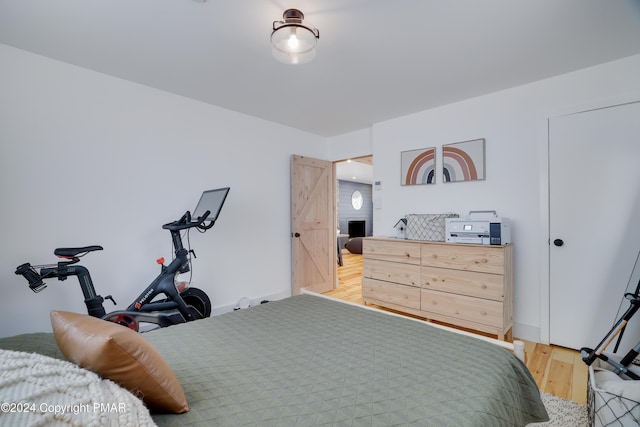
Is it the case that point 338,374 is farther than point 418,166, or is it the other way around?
point 418,166

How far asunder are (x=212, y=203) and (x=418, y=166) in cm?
247

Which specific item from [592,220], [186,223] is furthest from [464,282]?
[186,223]

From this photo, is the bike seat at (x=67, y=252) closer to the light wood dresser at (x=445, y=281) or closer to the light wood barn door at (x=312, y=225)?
the light wood barn door at (x=312, y=225)

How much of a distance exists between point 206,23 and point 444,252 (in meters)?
2.86

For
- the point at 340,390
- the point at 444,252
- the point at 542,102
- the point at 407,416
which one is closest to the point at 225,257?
the point at 444,252

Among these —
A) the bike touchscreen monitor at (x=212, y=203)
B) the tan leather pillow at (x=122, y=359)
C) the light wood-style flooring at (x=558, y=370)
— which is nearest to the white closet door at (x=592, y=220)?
the light wood-style flooring at (x=558, y=370)

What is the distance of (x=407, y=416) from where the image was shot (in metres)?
0.87

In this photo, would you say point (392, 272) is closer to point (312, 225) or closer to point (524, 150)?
point (312, 225)

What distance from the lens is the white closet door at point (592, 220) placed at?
2.35 metres

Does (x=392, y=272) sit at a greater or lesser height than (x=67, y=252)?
lesser

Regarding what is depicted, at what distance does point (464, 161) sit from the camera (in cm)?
321

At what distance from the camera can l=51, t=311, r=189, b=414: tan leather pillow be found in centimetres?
80

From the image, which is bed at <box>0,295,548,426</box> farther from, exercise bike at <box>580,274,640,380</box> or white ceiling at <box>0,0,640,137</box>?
white ceiling at <box>0,0,640,137</box>

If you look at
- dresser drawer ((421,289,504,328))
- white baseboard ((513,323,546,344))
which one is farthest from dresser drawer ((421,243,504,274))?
white baseboard ((513,323,546,344))
